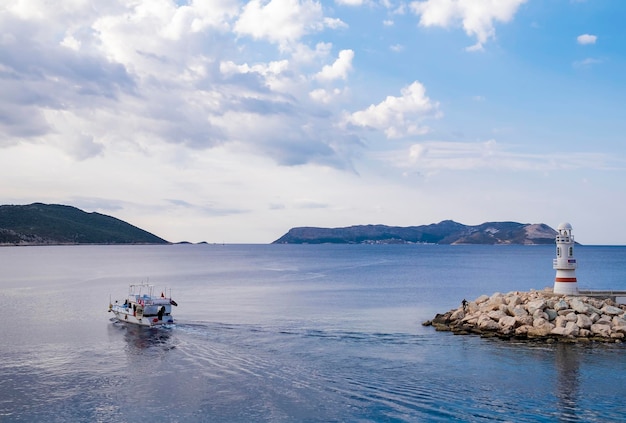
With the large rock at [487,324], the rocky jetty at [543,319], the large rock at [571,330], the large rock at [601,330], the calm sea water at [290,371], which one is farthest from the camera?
the large rock at [487,324]

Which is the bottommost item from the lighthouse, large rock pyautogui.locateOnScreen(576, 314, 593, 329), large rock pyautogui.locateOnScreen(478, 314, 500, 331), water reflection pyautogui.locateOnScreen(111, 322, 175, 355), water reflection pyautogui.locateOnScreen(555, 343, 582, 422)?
water reflection pyautogui.locateOnScreen(111, 322, 175, 355)

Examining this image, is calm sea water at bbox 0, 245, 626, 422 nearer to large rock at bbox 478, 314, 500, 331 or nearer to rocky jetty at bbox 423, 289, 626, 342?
rocky jetty at bbox 423, 289, 626, 342

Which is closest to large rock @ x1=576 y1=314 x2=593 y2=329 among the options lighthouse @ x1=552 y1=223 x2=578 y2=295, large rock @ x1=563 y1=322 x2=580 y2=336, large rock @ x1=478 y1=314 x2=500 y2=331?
large rock @ x1=563 y1=322 x2=580 y2=336

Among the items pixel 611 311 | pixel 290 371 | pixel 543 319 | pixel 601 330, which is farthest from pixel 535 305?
pixel 290 371

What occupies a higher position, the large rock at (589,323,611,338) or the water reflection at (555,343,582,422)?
the large rock at (589,323,611,338)

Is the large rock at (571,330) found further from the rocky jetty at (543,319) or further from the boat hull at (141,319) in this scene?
the boat hull at (141,319)

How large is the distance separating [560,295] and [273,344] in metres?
24.5

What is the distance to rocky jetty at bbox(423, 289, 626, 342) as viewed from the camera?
3879 centimetres

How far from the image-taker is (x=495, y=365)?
3209 cm

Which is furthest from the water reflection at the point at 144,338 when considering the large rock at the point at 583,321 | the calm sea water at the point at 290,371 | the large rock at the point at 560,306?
the large rock at the point at 583,321

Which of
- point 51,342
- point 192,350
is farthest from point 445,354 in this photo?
point 51,342

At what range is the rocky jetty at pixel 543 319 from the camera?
38791 mm

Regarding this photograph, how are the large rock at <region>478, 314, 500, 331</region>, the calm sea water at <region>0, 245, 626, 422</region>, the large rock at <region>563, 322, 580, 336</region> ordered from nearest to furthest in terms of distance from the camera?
the calm sea water at <region>0, 245, 626, 422</region>, the large rock at <region>563, 322, 580, 336</region>, the large rock at <region>478, 314, 500, 331</region>

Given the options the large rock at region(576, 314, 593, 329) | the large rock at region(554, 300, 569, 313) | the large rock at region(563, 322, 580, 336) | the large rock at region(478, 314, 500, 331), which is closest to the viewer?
the large rock at region(563, 322, 580, 336)
